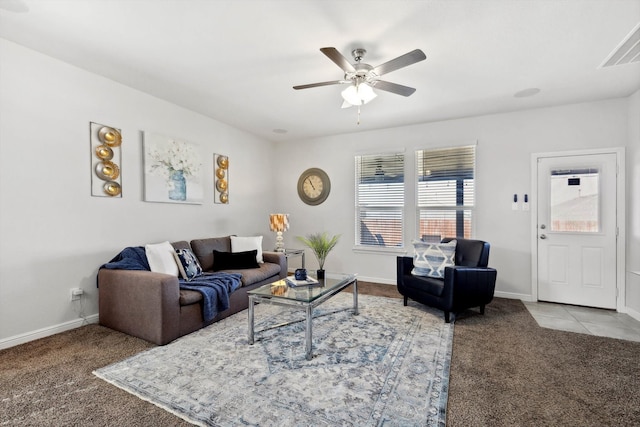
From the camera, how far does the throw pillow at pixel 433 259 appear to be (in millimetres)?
3436

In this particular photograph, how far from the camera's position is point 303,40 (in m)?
2.42

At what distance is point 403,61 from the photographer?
2.20 m

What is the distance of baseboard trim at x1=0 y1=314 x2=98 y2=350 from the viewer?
8.29 feet

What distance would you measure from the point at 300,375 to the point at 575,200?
396 centimetres

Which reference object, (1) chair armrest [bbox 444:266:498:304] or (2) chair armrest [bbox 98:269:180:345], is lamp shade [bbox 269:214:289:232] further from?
(1) chair armrest [bbox 444:266:498:304]

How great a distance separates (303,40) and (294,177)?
10.9 feet

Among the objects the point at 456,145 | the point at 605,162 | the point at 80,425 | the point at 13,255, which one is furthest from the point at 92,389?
the point at 605,162

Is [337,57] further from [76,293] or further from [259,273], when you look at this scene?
[76,293]

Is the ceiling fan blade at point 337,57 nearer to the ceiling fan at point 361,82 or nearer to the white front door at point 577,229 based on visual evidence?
the ceiling fan at point 361,82

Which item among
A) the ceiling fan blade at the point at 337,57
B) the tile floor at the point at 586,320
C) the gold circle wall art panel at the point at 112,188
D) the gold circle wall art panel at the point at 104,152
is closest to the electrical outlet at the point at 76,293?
the gold circle wall art panel at the point at 112,188

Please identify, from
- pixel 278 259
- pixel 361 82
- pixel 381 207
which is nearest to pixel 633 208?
pixel 381 207

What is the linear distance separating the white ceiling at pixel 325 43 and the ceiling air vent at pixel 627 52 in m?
0.06

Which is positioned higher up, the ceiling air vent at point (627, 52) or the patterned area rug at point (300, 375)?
the ceiling air vent at point (627, 52)

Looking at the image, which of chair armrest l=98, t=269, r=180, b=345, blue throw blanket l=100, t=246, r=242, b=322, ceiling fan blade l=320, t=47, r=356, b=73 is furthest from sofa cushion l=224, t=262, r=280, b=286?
ceiling fan blade l=320, t=47, r=356, b=73
